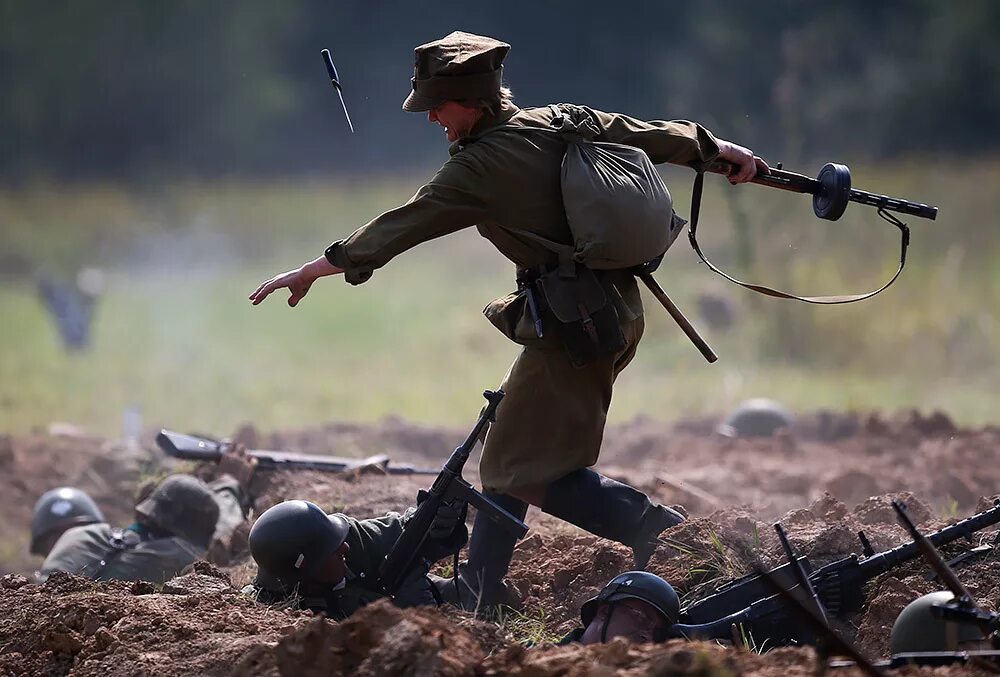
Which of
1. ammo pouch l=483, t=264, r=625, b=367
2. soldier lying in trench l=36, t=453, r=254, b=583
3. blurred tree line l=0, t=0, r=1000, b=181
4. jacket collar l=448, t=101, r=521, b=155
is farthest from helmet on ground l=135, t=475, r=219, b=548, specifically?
blurred tree line l=0, t=0, r=1000, b=181

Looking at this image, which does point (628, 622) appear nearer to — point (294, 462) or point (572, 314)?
point (572, 314)

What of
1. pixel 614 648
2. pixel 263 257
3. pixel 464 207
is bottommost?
pixel 614 648

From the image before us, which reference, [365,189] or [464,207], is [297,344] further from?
[464,207]

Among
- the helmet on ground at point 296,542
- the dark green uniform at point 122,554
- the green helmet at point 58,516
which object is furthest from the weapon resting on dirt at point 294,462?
the helmet on ground at point 296,542

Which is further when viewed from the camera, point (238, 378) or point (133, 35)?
point (133, 35)

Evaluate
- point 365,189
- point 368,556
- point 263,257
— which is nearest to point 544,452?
point 368,556

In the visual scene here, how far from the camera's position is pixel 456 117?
5.29 metres

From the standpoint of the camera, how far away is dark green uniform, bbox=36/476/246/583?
7261 mm

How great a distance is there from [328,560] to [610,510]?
1.05m

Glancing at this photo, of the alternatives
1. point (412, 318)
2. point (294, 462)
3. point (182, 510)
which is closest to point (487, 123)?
point (182, 510)

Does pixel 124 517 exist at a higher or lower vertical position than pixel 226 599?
higher

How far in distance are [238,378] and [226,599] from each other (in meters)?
12.2

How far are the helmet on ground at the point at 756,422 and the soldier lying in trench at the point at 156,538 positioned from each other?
4927 millimetres

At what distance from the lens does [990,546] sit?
16.6ft
